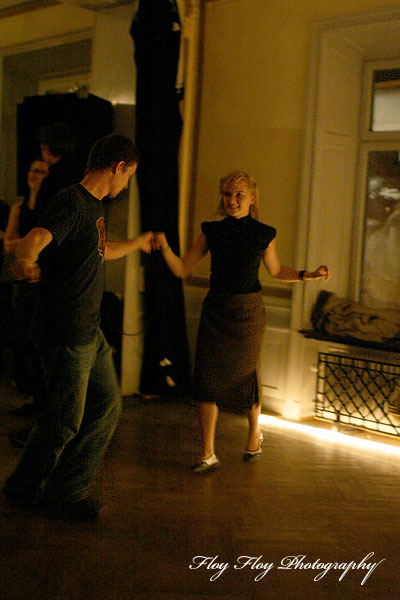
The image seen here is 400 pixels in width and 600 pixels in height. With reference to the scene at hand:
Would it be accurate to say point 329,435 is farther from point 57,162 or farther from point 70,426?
point 57,162

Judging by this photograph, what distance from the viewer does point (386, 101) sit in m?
4.41

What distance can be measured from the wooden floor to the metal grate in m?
0.51

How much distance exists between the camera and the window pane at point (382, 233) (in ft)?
14.3

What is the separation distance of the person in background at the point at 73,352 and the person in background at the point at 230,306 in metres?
0.69

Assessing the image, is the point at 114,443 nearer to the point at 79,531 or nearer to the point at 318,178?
the point at 79,531

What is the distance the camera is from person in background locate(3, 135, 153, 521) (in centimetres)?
237

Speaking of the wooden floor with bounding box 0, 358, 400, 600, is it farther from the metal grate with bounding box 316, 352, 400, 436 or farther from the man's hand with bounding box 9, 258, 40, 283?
the man's hand with bounding box 9, 258, 40, 283

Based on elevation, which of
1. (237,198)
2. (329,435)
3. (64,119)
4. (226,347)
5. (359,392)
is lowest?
(329,435)

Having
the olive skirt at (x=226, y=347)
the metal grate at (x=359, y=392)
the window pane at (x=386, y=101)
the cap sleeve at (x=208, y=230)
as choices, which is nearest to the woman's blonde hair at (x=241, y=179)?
the cap sleeve at (x=208, y=230)

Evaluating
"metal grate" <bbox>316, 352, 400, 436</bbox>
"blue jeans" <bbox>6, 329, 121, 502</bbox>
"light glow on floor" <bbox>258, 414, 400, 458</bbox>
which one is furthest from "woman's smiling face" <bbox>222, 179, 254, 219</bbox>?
"light glow on floor" <bbox>258, 414, 400, 458</bbox>

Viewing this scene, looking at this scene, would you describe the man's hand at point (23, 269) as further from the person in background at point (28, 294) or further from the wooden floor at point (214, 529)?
the person in background at point (28, 294)

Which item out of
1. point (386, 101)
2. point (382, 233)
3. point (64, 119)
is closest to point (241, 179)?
point (382, 233)

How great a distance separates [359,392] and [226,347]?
139 centimetres

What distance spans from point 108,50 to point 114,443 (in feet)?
9.59
